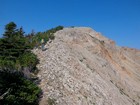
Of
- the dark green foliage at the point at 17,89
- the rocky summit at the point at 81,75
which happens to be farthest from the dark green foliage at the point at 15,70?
the rocky summit at the point at 81,75

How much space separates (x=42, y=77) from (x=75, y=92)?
4.10 m

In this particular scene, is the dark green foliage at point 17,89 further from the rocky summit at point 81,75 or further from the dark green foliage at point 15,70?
the rocky summit at point 81,75

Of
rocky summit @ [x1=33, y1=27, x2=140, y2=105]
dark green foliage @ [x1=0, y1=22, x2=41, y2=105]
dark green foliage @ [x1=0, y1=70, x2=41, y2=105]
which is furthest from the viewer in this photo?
rocky summit @ [x1=33, y1=27, x2=140, y2=105]

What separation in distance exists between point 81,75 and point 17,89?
36.7ft

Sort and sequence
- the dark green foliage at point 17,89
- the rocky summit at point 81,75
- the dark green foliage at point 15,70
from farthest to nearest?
the rocky summit at point 81,75 → the dark green foliage at point 15,70 → the dark green foliage at point 17,89

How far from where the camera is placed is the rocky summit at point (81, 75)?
30.8m

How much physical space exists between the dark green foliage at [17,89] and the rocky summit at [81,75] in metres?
1.92

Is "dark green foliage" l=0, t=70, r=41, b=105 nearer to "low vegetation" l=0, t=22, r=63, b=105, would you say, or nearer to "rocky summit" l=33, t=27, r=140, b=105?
"low vegetation" l=0, t=22, r=63, b=105

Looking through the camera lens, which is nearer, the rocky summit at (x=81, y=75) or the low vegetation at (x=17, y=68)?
the low vegetation at (x=17, y=68)

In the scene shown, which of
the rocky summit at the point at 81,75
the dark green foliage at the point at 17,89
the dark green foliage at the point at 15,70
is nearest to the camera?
the dark green foliage at the point at 17,89

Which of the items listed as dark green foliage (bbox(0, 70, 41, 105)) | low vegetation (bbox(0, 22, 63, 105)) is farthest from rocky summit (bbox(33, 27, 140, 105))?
dark green foliage (bbox(0, 70, 41, 105))

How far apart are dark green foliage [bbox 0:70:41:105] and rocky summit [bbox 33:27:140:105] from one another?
192 cm

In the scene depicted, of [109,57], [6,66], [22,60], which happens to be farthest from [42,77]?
[109,57]

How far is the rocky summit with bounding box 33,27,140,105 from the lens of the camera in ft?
101
